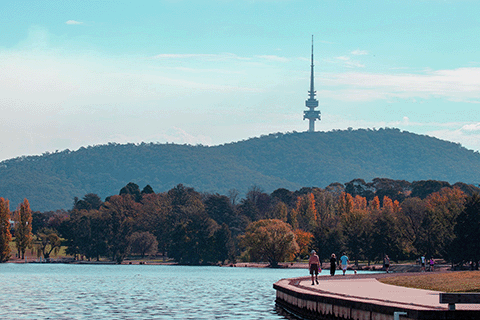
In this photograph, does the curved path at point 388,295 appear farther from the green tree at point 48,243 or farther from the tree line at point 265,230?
the green tree at point 48,243

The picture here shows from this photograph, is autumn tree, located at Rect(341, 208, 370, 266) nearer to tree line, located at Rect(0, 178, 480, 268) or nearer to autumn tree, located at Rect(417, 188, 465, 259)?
tree line, located at Rect(0, 178, 480, 268)

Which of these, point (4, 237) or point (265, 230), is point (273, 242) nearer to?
point (265, 230)

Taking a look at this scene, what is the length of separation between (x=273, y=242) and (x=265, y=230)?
287cm

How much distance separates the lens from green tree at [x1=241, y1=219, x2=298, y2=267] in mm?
136500

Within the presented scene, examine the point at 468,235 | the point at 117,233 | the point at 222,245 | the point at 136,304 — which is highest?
the point at 117,233

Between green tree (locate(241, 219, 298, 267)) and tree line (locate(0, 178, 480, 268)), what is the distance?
0.20m

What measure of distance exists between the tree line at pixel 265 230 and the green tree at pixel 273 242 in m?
0.20

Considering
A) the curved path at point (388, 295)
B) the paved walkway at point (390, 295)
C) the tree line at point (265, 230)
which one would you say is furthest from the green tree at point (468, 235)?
the paved walkway at point (390, 295)

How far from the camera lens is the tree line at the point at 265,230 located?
11681 cm

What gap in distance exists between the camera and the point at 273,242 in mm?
137000

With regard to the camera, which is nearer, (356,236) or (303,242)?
(356,236)

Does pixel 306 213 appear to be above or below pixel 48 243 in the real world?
above

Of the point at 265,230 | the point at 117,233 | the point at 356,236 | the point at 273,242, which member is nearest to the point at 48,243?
the point at 117,233

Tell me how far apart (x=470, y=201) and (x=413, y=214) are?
35.4 m
